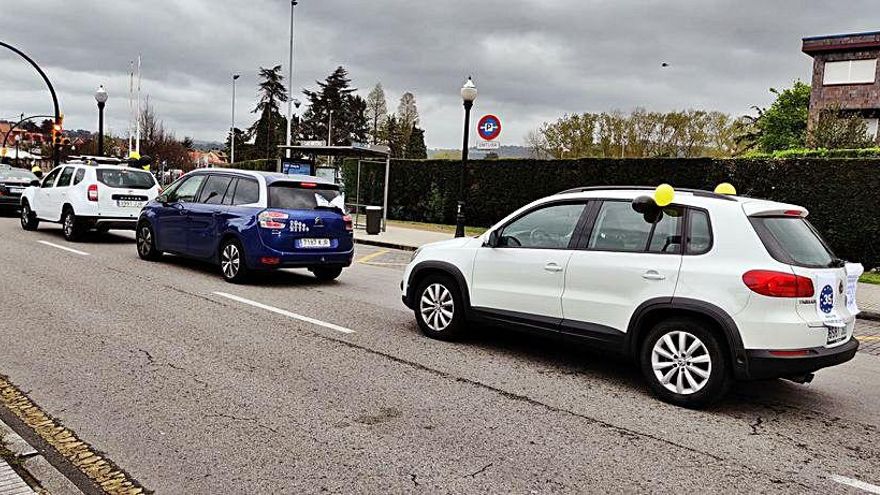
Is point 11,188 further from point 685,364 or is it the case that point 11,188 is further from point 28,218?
point 685,364

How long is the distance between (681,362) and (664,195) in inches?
50.6

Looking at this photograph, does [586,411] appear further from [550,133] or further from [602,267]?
[550,133]

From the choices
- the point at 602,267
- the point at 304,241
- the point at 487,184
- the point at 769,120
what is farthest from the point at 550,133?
the point at 602,267

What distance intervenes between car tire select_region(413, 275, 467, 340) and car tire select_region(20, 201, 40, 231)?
1351 centimetres

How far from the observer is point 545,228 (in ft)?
20.6

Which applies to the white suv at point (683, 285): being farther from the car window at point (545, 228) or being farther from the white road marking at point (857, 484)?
the white road marking at point (857, 484)

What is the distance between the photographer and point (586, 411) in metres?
5.03

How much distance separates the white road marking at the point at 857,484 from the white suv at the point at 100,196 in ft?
45.8

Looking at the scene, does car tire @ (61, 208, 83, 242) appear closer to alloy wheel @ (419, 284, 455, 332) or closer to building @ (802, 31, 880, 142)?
alloy wheel @ (419, 284, 455, 332)

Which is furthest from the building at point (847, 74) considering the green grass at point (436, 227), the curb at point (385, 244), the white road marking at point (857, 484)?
the white road marking at point (857, 484)

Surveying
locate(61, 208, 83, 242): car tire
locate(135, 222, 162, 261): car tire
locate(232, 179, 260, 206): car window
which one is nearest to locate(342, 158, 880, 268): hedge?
locate(232, 179, 260, 206): car window

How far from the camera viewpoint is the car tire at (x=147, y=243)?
477 inches

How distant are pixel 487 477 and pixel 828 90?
41.8 m

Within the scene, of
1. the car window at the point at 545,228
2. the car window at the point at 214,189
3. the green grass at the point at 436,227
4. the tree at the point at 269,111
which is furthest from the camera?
the tree at the point at 269,111
